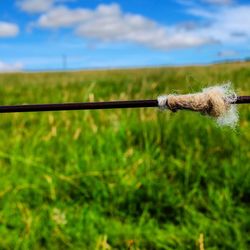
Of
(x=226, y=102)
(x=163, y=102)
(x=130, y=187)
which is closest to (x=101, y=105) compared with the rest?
(x=163, y=102)

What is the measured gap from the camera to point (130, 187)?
264cm

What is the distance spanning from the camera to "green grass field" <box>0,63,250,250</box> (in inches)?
89.5

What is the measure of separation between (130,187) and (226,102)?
171cm

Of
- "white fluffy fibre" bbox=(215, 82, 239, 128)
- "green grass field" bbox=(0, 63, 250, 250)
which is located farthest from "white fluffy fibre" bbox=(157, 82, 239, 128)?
"green grass field" bbox=(0, 63, 250, 250)

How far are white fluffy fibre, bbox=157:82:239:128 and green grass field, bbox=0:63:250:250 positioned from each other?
2.94 feet

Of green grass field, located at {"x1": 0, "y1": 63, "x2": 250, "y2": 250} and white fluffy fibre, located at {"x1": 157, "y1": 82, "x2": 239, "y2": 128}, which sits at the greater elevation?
white fluffy fibre, located at {"x1": 157, "y1": 82, "x2": 239, "y2": 128}

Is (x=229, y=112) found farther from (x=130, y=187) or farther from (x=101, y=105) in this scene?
(x=130, y=187)

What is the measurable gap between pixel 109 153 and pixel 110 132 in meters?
0.27

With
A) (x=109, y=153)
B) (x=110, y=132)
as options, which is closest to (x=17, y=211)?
(x=109, y=153)

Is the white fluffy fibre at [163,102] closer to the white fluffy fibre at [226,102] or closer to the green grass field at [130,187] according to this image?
the white fluffy fibre at [226,102]

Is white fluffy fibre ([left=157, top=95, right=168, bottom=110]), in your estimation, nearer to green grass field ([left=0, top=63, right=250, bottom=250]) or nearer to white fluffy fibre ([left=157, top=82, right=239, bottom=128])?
white fluffy fibre ([left=157, top=82, right=239, bottom=128])

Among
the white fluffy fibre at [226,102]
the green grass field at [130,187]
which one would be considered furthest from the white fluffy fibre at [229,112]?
the green grass field at [130,187]

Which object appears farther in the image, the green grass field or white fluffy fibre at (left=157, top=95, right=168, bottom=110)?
the green grass field

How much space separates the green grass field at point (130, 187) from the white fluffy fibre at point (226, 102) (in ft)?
2.94
